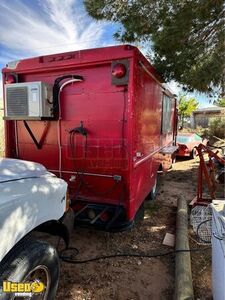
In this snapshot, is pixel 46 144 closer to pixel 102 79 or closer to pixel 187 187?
pixel 102 79

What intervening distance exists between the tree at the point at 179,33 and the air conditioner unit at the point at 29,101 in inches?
117

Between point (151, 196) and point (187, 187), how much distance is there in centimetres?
196

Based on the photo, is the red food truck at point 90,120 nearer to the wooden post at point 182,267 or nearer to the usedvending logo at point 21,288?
the wooden post at point 182,267

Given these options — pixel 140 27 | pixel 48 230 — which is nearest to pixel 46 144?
pixel 48 230

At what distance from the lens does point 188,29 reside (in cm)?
529

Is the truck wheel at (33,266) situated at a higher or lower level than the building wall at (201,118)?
lower


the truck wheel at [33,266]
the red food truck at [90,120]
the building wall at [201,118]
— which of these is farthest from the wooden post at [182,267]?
the building wall at [201,118]

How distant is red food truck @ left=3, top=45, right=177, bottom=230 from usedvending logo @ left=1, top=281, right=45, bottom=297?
1649 millimetres

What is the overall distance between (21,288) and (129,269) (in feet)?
6.17

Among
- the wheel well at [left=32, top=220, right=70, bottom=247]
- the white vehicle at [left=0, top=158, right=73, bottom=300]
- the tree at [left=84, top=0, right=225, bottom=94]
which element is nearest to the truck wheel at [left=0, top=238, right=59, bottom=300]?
the white vehicle at [left=0, top=158, right=73, bottom=300]

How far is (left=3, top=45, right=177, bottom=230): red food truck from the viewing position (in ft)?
11.6

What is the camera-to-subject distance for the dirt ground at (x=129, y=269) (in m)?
2.91

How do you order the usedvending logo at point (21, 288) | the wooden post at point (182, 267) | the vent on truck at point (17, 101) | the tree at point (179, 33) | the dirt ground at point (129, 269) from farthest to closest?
the tree at point (179, 33) < the vent on truck at point (17, 101) < the dirt ground at point (129, 269) < the wooden post at point (182, 267) < the usedvending logo at point (21, 288)

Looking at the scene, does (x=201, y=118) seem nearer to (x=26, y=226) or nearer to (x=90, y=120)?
(x=90, y=120)
